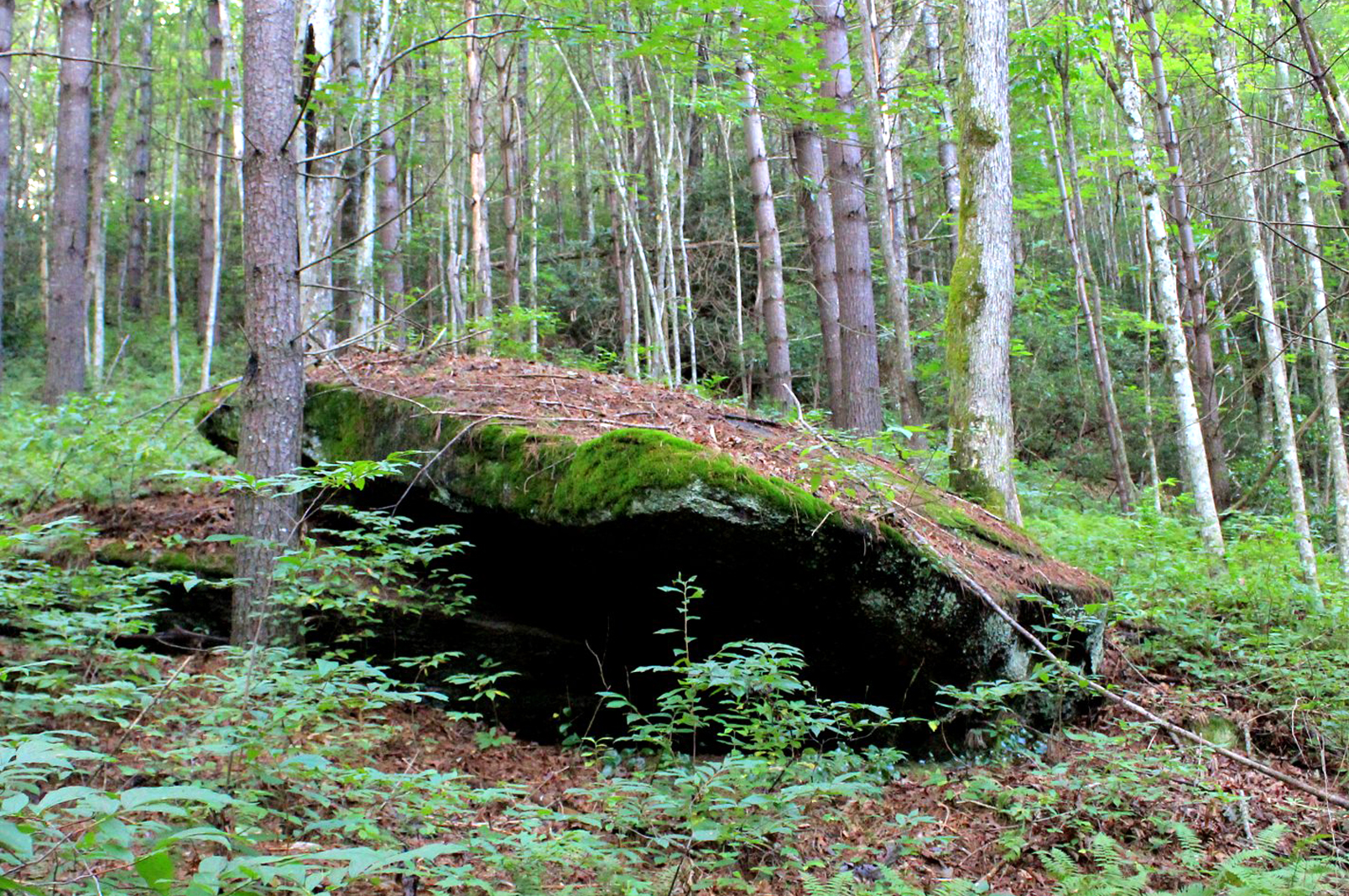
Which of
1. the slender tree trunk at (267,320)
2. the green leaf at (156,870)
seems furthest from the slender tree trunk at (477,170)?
the green leaf at (156,870)

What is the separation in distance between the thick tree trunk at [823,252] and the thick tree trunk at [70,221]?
1040 cm

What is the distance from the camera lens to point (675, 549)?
450cm

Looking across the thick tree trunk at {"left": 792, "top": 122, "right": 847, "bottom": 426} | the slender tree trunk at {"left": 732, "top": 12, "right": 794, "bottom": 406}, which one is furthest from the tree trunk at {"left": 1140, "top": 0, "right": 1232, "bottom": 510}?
the slender tree trunk at {"left": 732, "top": 12, "right": 794, "bottom": 406}

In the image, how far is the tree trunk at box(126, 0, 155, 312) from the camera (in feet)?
71.3

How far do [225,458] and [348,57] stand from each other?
6592mm

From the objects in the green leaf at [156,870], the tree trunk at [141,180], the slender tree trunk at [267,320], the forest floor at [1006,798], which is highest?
the tree trunk at [141,180]

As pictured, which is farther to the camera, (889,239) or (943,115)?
(943,115)

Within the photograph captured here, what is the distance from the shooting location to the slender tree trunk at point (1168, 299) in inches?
310

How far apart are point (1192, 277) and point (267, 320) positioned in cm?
915

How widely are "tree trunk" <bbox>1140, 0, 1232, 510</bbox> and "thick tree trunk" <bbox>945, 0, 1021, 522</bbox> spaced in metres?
2.33

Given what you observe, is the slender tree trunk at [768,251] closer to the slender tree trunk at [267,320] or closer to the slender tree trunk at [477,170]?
the slender tree trunk at [477,170]

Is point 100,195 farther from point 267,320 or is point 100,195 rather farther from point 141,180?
point 267,320

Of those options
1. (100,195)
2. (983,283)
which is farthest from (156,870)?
(100,195)

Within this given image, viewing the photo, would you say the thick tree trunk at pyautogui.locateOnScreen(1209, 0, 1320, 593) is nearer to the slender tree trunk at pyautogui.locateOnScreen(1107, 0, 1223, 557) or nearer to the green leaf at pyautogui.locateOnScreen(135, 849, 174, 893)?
the slender tree trunk at pyautogui.locateOnScreen(1107, 0, 1223, 557)
